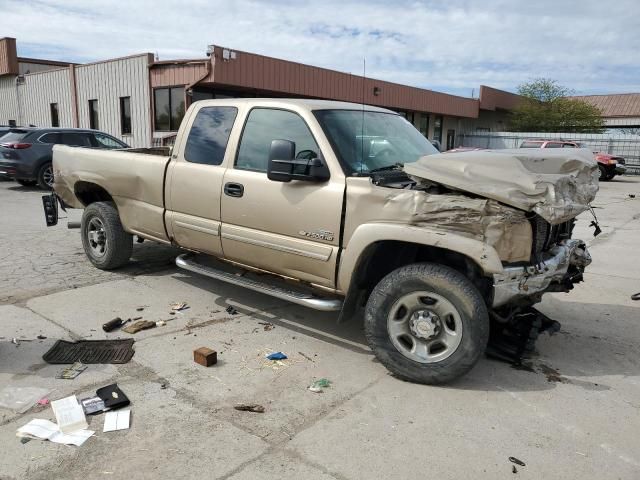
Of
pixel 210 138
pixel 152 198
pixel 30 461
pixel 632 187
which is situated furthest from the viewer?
pixel 632 187

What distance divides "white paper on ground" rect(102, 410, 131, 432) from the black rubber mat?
787 millimetres

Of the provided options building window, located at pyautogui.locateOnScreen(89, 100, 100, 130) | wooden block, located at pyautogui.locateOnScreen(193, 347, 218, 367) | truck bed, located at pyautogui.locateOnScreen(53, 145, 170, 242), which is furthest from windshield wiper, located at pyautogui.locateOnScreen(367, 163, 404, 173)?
building window, located at pyautogui.locateOnScreen(89, 100, 100, 130)

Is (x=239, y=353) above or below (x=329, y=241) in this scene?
below

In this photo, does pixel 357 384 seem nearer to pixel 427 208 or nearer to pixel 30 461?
pixel 427 208

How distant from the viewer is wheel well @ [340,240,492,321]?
3.84 meters

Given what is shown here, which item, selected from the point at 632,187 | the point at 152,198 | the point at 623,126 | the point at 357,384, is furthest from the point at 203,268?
the point at 623,126

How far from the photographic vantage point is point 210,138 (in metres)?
5.05

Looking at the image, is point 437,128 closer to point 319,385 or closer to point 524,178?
point 524,178

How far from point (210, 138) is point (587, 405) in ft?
12.5

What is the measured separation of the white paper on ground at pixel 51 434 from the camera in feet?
9.84

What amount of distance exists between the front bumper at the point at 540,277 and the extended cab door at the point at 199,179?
8.40 ft

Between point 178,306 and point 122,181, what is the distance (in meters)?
1.58

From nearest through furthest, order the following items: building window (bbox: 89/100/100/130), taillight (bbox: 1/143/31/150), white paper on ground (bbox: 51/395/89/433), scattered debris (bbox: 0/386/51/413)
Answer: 1. white paper on ground (bbox: 51/395/89/433)
2. scattered debris (bbox: 0/386/51/413)
3. taillight (bbox: 1/143/31/150)
4. building window (bbox: 89/100/100/130)

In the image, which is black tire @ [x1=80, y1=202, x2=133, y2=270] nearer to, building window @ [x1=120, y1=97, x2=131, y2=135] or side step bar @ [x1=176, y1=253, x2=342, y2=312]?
side step bar @ [x1=176, y1=253, x2=342, y2=312]
